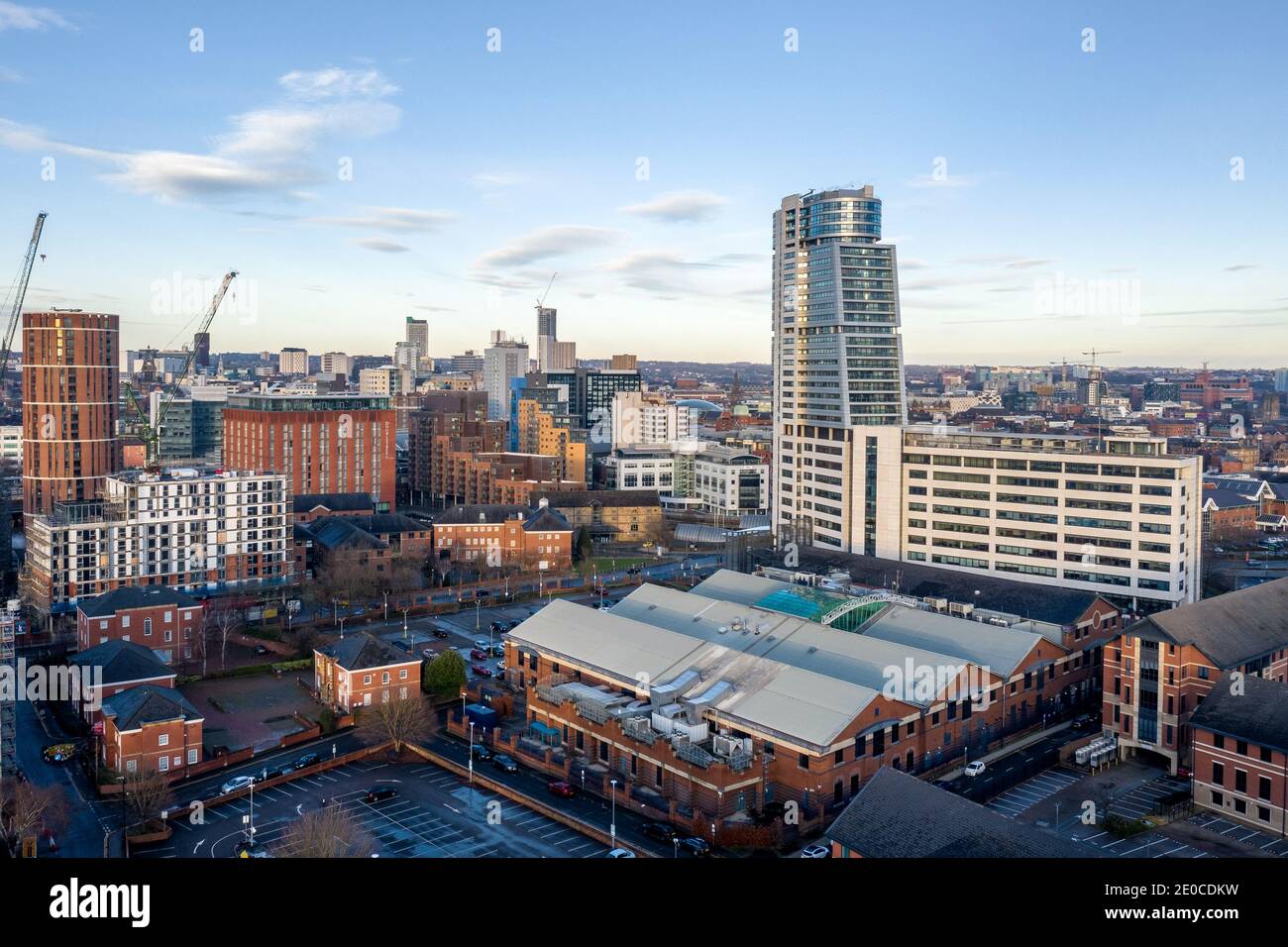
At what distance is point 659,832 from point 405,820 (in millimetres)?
4223

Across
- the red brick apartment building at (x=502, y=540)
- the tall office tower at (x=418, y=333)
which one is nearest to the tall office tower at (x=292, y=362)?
the tall office tower at (x=418, y=333)

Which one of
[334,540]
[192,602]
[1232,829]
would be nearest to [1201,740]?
[1232,829]

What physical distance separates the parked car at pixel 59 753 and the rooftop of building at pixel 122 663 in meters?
1.55

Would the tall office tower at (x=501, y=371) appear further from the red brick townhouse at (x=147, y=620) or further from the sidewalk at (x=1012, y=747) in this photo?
the sidewalk at (x=1012, y=747)

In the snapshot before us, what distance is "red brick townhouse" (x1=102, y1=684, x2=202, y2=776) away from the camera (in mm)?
19156

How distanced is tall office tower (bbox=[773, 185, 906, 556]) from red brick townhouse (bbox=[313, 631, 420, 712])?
18.7m

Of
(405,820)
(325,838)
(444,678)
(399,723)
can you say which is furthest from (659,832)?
(444,678)

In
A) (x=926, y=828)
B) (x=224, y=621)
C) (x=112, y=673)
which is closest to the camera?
(x=926, y=828)

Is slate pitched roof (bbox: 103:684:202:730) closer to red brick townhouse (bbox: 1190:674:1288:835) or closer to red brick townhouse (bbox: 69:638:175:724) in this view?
red brick townhouse (bbox: 69:638:175:724)

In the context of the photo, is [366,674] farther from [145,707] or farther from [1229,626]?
[1229,626]

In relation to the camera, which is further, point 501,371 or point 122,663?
point 501,371

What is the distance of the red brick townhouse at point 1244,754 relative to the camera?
16.6 metres

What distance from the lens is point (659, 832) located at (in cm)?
1669
